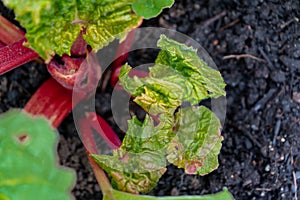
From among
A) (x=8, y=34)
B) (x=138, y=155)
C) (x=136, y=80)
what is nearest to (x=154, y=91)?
(x=136, y=80)

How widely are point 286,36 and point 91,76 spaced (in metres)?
0.65

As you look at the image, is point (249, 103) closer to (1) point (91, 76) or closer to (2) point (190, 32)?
(2) point (190, 32)

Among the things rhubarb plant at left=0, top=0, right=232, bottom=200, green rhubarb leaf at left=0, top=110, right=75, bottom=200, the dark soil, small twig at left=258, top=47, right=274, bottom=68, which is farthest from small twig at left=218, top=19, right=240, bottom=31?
green rhubarb leaf at left=0, top=110, right=75, bottom=200

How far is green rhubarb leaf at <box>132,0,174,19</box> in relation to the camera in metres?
1.42

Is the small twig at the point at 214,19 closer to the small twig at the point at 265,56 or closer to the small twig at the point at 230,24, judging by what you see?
the small twig at the point at 230,24

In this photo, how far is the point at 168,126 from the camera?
5.09 ft

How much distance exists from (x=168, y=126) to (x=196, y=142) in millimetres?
100

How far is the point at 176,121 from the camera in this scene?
5.36 ft

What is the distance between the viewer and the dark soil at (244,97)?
1899mm

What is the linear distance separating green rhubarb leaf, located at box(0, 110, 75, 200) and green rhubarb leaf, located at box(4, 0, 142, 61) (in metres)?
0.28

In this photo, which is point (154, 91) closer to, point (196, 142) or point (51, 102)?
point (196, 142)

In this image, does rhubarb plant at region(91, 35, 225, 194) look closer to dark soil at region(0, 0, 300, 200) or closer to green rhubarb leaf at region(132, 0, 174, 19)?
green rhubarb leaf at region(132, 0, 174, 19)

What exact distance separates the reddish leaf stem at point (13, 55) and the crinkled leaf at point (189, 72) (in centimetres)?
38

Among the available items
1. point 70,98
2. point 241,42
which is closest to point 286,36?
point 241,42
